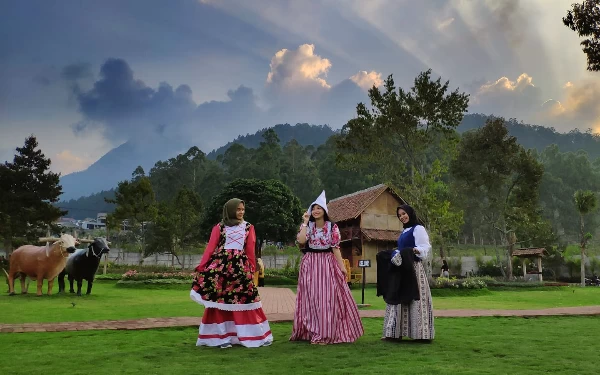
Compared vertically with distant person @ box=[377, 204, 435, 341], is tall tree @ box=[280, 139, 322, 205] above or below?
above

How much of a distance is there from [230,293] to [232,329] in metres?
0.48

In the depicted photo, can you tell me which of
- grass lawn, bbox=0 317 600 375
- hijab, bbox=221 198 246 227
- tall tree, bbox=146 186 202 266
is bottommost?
grass lawn, bbox=0 317 600 375

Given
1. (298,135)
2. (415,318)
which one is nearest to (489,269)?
(415,318)

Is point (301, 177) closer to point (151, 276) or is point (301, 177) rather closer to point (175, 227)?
point (175, 227)

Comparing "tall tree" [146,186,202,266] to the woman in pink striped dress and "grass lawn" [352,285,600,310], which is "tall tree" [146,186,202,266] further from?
the woman in pink striped dress

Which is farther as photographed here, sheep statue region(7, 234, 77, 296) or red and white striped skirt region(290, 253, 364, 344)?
sheep statue region(7, 234, 77, 296)

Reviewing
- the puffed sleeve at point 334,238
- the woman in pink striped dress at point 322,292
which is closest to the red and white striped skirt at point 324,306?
the woman in pink striped dress at point 322,292

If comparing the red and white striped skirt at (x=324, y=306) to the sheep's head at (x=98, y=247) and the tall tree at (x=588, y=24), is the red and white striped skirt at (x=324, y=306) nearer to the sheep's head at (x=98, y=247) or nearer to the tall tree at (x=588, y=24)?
the tall tree at (x=588, y=24)

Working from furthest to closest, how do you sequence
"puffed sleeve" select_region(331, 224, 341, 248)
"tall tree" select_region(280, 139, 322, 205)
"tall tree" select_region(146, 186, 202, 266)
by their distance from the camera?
"tall tree" select_region(280, 139, 322, 205)
"tall tree" select_region(146, 186, 202, 266)
"puffed sleeve" select_region(331, 224, 341, 248)

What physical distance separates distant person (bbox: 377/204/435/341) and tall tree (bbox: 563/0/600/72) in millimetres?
5608

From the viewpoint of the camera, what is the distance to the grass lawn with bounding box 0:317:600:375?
4695mm

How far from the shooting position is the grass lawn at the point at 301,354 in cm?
470

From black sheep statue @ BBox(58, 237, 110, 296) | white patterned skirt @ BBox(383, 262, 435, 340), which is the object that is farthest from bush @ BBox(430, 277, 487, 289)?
white patterned skirt @ BBox(383, 262, 435, 340)

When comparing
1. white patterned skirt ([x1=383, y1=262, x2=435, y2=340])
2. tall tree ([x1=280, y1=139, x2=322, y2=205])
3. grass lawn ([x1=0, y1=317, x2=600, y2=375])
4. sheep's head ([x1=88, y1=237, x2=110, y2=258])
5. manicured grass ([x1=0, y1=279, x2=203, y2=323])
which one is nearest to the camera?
grass lawn ([x1=0, y1=317, x2=600, y2=375])
